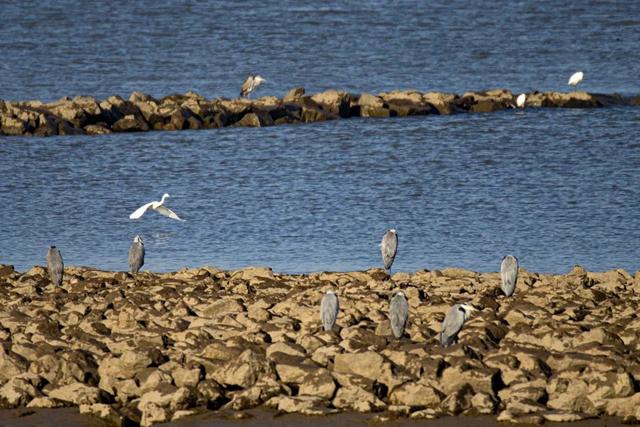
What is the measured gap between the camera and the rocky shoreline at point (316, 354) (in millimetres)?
10312

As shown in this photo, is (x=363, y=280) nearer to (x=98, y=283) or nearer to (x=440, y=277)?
(x=440, y=277)

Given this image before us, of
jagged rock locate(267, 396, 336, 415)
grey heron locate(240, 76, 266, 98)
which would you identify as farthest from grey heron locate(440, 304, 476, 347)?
grey heron locate(240, 76, 266, 98)

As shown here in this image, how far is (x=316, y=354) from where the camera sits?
36.4 ft

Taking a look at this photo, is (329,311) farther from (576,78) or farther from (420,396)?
(576,78)

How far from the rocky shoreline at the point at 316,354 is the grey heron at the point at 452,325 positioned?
0.37 ft

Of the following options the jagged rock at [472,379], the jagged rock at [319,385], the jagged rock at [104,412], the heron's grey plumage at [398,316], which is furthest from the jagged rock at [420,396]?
the jagged rock at [104,412]

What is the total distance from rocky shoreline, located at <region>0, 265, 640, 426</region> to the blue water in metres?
4.28

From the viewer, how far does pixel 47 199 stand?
23.1 m

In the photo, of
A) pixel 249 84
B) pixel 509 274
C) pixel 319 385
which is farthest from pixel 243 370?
pixel 249 84

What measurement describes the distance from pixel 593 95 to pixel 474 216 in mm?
13170

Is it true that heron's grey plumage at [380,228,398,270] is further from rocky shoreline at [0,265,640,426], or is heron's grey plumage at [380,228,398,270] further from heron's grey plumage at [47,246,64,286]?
heron's grey plumage at [47,246,64,286]

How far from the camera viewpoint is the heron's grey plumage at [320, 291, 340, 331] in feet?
38.5

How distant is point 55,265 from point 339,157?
1289 centimetres

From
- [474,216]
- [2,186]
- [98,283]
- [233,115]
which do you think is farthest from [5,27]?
[98,283]
